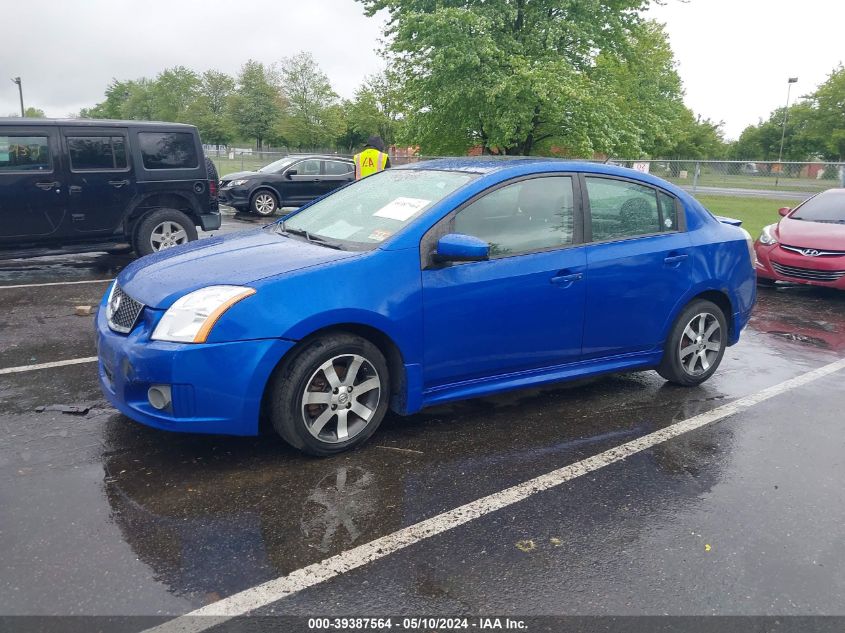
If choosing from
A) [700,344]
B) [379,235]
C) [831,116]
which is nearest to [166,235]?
[379,235]

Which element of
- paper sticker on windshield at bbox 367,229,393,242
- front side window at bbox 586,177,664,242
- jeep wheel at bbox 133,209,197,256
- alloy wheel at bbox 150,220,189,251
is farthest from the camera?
alloy wheel at bbox 150,220,189,251

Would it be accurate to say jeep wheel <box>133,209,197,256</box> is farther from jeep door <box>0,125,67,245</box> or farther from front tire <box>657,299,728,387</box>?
front tire <box>657,299,728,387</box>

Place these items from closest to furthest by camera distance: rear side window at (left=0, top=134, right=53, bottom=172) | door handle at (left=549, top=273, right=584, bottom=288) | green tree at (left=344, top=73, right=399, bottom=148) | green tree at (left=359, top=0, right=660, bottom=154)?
door handle at (left=549, top=273, right=584, bottom=288)
rear side window at (left=0, top=134, right=53, bottom=172)
green tree at (left=359, top=0, right=660, bottom=154)
green tree at (left=344, top=73, right=399, bottom=148)

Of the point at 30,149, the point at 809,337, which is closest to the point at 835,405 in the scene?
the point at 809,337

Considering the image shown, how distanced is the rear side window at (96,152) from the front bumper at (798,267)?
8.54 metres

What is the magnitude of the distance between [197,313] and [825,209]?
31.9ft

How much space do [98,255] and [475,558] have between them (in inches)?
386

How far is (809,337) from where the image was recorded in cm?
707

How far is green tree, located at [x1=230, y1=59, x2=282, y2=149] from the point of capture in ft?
197

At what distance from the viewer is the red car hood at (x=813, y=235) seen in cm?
898

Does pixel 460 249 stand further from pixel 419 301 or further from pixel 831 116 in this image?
pixel 831 116

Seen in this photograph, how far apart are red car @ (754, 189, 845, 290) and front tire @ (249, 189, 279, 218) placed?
1167 cm

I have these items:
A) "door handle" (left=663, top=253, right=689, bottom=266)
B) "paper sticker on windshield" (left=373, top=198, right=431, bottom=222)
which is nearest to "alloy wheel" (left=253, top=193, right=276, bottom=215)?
"paper sticker on windshield" (left=373, top=198, right=431, bottom=222)

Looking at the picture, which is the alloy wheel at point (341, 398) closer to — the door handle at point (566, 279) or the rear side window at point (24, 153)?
the door handle at point (566, 279)
